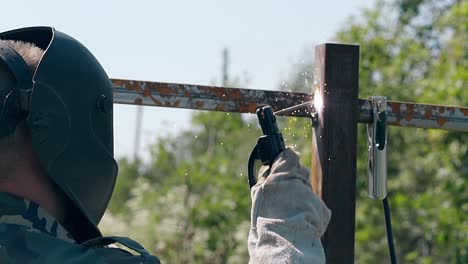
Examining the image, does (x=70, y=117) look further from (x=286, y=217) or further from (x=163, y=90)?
(x=163, y=90)

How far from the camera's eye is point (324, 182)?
3.24 m

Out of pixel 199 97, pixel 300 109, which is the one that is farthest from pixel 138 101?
pixel 300 109

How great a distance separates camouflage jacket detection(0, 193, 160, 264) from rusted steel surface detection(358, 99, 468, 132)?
120 cm

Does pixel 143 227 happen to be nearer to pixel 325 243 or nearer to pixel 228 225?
pixel 228 225

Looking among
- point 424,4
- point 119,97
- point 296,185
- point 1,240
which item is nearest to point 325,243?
point 296,185

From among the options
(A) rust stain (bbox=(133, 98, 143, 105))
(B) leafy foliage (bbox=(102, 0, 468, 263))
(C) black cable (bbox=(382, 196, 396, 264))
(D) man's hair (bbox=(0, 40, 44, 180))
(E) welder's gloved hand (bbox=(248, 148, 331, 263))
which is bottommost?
(B) leafy foliage (bbox=(102, 0, 468, 263))

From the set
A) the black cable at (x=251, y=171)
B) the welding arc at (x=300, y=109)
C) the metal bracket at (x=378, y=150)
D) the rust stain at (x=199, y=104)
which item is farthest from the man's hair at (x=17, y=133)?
the metal bracket at (x=378, y=150)

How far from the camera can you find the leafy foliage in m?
10.3

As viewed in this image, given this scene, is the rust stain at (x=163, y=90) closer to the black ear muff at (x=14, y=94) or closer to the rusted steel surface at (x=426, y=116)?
the rusted steel surface at (x=426, y=116)

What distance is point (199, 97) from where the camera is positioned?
3.28 m

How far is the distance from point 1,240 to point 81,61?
1.66 ft

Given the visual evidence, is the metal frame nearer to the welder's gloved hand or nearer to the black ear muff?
the welder's gloved hand

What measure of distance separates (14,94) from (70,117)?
0.17m

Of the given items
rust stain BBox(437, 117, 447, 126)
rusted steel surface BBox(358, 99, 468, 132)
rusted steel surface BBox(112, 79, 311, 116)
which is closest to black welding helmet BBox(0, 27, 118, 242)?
rusted steel surface BBox(112, 79, 311, 116)
